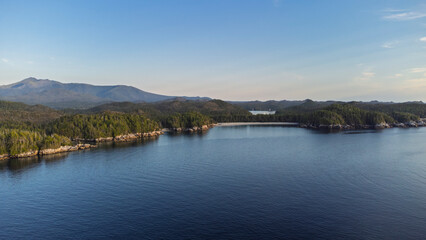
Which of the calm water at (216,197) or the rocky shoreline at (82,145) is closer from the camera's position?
the calm water at (216,197)

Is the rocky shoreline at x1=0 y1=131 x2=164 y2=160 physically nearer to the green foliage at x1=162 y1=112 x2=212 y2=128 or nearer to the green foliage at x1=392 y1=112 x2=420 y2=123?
the green foliage at x1=162 y1=112 x2=212 y2=128

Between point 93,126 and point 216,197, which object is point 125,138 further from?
point 216,197

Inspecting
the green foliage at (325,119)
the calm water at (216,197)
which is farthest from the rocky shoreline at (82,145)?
the green foliage at (325,119)

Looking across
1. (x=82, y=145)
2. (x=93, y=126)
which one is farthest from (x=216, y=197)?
(x=93, y=126)

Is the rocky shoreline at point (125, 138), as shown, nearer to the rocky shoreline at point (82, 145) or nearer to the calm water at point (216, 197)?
the rocky shoreline at point (82, 145)

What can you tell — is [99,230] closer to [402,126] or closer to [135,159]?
[135,159]

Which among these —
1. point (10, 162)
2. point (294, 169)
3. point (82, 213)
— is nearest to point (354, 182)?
point (294, 169)
